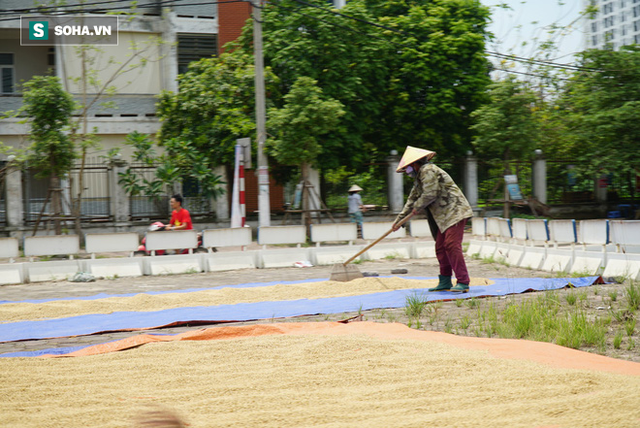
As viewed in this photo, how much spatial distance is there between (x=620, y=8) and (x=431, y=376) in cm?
15309

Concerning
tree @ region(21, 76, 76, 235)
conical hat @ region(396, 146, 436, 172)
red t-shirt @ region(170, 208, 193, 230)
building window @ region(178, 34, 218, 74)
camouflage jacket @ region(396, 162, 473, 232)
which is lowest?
red t-shirt @ region(170, 208, 193, 230)

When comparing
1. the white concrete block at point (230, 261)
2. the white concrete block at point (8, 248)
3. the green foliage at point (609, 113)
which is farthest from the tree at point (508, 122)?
the white concrete block at point (8, 248)

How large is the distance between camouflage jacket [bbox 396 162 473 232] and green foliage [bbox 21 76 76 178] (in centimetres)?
1218

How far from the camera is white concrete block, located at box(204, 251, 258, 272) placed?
13914mm

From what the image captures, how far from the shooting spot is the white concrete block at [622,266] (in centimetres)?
954

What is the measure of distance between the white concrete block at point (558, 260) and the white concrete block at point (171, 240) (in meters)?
7.29

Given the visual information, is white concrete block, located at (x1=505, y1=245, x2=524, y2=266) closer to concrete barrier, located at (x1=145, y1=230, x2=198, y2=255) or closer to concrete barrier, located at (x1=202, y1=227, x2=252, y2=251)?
concrete barrier, located at (x1=202, y1=227, x2=252, y2=251)

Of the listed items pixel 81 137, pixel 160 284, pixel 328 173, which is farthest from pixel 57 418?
pixel 328 173

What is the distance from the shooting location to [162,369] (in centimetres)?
491

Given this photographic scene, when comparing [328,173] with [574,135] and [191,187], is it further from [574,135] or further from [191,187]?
[574,135]

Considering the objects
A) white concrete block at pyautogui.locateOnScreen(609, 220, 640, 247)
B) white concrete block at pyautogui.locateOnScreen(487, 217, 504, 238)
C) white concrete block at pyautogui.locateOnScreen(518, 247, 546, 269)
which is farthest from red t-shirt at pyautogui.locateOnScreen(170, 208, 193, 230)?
white concrete block at pyautogui.locateOnScreen(609, 220, 640, 247)

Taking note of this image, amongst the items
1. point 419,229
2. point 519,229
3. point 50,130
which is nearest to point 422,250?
point 419,229

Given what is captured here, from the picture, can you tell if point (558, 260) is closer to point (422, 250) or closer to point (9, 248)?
point (422, 250)

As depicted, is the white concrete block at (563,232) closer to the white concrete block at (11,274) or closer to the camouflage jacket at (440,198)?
the camouflage jacket at (440,198)
